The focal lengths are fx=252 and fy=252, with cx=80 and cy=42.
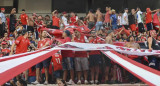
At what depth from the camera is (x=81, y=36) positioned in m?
8.10

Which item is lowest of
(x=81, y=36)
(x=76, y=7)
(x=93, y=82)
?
(x=93, y=82)

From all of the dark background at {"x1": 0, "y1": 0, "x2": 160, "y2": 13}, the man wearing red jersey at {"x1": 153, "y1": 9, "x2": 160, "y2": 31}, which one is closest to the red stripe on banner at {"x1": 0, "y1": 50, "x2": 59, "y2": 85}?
the man wearing red jersey at {"x1": 153, "y1": 9, "x2": 160, "y2": 31}

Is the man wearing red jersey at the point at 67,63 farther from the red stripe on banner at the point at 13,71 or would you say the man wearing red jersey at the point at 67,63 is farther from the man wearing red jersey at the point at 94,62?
Result: the red stripe on banner at the point at 13,71

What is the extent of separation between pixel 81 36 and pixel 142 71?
406cm

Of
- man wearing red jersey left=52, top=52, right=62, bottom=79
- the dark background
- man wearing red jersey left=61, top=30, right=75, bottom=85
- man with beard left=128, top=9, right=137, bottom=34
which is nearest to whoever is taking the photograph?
man wearing red jersey left=61, top=30, right=75, bottom=85

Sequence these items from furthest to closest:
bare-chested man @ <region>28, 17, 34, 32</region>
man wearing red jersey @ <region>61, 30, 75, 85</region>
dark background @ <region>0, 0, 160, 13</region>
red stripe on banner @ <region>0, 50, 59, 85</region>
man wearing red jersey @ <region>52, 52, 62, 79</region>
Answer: dark background @ <region>0, 0, 160, 13</region> < bare-chested man @ <region>28, 17, 34, 32</region> < man wearing red jersey @ <region>52, 52, 62, 79</region> < man wearing red jersey @ <region>61, 30, 75, 85</region> < red stripe on banner @ <region>0, 50, 59, 85</region>

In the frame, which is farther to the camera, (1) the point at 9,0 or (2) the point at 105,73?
(1) the point at 9,0

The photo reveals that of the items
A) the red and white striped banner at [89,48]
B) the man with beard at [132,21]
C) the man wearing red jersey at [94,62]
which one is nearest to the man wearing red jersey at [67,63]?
the man wearing red jersey at [94,62]

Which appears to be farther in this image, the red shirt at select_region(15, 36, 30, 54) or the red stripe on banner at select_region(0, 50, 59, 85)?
the red shirt at select_region(15, 36, 30, 54)

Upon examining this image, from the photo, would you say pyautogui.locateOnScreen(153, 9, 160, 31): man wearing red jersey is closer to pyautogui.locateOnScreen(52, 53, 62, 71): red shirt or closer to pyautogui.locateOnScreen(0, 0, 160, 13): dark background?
pyautogui.locateOnScreen(52, 53, 62, 71): red shirt

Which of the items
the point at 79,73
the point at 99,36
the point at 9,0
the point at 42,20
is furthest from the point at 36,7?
the point at 79,73

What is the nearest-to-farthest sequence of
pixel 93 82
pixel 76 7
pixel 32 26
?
pixel 93 82 → pixel 32 26 → pixel 76 7

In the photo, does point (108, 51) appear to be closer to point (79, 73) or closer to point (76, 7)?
point (79, 73)

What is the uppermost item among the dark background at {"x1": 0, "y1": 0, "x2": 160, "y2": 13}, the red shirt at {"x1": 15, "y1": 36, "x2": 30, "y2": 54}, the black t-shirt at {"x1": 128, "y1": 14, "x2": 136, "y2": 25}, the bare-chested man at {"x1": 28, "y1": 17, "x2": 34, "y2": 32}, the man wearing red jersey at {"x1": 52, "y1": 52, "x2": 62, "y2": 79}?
the dark background at {"x1": 0, "y1": 0, "x2": 160, "y2": 13}
